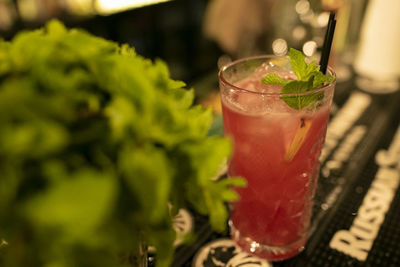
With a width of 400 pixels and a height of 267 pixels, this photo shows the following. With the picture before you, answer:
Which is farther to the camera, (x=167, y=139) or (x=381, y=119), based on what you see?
(x=381, y=119)

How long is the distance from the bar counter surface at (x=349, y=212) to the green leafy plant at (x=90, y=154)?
0.40 meters

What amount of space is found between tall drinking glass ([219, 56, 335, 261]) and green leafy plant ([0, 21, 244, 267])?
0.97ft

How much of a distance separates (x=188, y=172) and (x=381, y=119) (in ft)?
4.17

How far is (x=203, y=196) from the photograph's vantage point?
51 centimetres

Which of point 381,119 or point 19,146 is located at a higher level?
point 19,146

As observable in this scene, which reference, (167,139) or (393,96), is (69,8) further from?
(167,139)

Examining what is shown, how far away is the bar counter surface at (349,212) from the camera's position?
2.84ft

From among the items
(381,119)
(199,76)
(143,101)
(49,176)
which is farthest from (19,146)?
(199,76)

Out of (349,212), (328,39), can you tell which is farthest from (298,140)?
(349,212)

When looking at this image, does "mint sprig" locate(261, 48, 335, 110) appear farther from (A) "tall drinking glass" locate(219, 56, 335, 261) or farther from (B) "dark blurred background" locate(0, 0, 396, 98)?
(B) "dark blurred background" locate(0, 0, 396, 98)

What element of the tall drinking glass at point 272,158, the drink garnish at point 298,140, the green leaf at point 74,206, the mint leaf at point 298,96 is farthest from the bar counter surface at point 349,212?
the green leaf at point 74,206

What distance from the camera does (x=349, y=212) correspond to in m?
1.01

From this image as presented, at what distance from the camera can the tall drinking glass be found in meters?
0.78

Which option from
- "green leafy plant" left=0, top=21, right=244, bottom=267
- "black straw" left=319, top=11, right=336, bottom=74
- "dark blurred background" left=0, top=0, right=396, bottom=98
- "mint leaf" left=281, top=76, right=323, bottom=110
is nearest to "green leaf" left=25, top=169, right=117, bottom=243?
"green leafy plant" left=0, top=21, right=244, bottom=267
